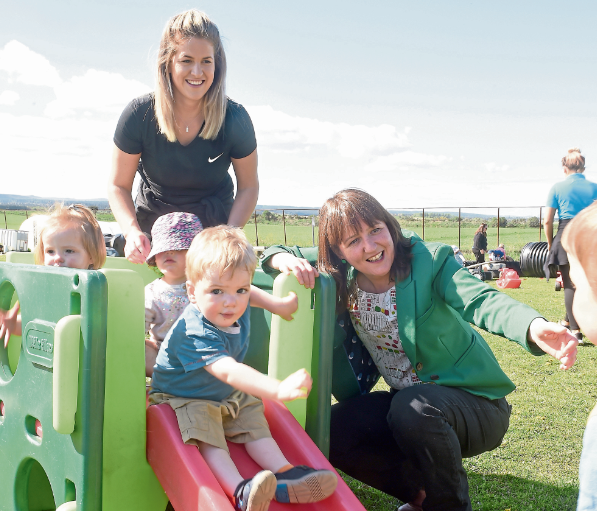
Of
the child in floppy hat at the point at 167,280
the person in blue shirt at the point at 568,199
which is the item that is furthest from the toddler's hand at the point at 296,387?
the person in blue shirt at the point at 568,199

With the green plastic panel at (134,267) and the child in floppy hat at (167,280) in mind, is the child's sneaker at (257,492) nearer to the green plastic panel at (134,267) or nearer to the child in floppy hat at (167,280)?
the child in floppy hat at (167,280)

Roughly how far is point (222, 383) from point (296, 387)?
1.81ft

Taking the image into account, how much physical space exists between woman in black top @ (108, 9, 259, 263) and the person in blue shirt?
3.62 m

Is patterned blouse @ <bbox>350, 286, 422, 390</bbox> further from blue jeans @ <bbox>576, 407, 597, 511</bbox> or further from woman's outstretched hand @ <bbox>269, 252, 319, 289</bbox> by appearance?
blue jeans @ <bbox>576, 407, 597, 511</bbox>

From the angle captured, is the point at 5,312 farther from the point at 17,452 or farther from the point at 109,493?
the point at 109,493

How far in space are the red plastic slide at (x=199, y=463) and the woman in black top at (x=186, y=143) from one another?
100 cm

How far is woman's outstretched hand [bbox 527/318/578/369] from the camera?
1.70 m

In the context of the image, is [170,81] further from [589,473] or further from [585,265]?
[589,473]

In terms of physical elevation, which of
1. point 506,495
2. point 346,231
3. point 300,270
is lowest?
point 506,495

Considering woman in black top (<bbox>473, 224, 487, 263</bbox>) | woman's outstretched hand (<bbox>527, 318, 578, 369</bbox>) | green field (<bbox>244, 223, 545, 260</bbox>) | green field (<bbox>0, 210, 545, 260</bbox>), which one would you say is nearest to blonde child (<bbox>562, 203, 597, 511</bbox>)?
woman's outstretched hand (<bbox>527, 318, 578, 369</bbox>)

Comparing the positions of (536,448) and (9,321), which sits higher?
(9,321)

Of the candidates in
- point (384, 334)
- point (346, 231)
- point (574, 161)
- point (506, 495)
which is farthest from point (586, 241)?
point (574, 161)

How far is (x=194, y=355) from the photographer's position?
1784 mm

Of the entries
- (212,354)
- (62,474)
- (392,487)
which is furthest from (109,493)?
(392,487)
